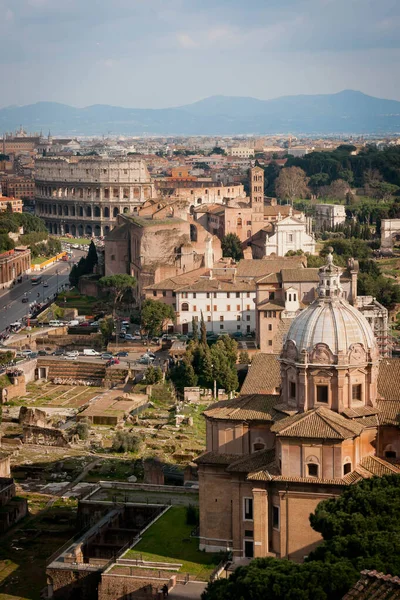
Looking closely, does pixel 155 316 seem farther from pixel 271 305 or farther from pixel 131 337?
pixel 271 305

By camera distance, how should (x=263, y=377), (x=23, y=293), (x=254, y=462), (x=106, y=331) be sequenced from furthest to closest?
1. (x=23, y=293)
2. (x=106, y=331)
3. (x=263, y=377)
4. (x=254, y=462)

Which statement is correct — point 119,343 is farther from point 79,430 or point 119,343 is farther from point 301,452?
point 301,452

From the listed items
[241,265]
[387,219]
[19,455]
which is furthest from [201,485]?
[387,219]

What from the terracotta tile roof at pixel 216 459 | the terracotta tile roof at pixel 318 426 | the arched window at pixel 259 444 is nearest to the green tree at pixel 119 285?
the terracotta tile roof at pixel 216 459

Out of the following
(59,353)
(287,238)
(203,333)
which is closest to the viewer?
(203,333)

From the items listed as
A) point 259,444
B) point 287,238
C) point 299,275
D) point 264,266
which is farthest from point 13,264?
point 259,444
